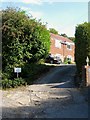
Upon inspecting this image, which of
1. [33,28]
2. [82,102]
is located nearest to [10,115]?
[82,102]

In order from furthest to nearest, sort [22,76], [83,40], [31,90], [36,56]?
[36,56], [22,76], [83,40], [31,90]

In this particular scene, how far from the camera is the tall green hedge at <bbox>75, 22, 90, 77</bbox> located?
21766mm

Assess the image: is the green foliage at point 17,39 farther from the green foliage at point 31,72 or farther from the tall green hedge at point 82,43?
the tall green hedge at point 82,43

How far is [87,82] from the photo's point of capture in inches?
802

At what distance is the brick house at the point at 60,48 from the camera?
198 ft

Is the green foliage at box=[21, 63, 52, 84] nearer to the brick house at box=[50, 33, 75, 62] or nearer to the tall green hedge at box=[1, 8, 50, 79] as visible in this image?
the tall green hedge at box=[1, 8, 50, 79]

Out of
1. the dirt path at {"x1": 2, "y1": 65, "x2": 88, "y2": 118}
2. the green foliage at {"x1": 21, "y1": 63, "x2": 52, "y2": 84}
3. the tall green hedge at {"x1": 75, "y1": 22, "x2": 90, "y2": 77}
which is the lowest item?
the dirt path at {"x1": 2, "y1": 65, "x2": 88, "y2": 118}

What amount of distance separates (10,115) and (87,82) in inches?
336

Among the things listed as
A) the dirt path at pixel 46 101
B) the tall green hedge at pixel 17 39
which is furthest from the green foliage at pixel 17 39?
the dirt path at pixel 46 101

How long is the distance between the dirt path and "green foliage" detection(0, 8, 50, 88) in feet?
11.3

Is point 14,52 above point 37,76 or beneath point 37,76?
above

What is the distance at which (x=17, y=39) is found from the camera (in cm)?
2603

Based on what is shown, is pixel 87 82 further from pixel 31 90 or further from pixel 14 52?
pixel 14 52

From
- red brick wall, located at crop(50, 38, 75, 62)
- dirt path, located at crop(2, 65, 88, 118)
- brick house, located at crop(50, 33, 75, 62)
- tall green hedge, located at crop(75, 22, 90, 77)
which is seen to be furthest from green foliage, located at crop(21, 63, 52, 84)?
red brick wall, located at crop(50, 38, 75, 62)
